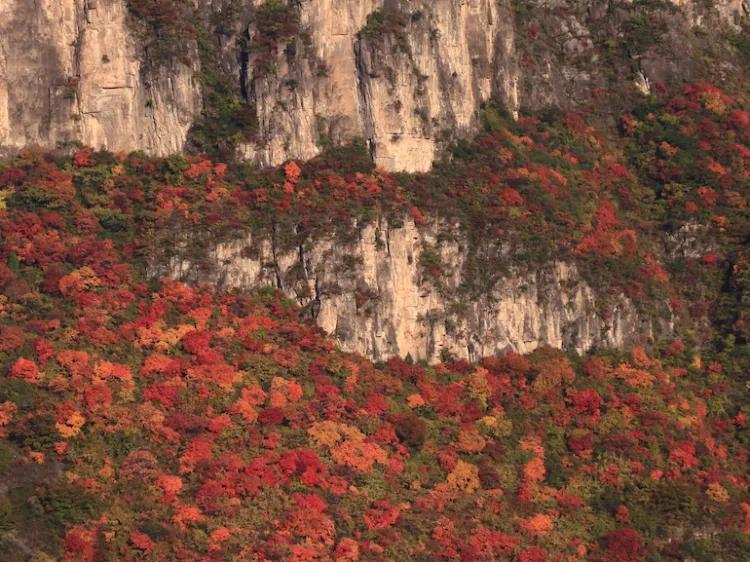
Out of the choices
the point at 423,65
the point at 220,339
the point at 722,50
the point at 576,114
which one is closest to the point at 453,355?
the point at 220,339

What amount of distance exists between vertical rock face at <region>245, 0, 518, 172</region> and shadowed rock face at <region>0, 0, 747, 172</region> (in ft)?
0.24

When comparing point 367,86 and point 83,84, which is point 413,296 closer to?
point 367,86

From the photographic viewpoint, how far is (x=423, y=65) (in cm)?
9250

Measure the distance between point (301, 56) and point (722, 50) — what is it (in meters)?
42.5

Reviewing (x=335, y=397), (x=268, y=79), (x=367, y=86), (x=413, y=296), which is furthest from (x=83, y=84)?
(x=335, y=397)

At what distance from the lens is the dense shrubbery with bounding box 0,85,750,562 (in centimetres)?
6594

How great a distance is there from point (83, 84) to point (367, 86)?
1988 centimetres

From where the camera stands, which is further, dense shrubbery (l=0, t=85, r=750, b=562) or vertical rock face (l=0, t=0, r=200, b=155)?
vertical rock face (l=0, t=0, r=200, b=155)

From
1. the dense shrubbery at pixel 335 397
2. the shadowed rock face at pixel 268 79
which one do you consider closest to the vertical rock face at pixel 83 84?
the shadowed rock face at pixel 268 79

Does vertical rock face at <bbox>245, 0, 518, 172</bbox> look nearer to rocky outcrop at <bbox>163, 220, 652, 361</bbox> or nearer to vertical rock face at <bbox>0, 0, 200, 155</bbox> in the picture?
vertical rock face at <bbox>0, 0, 200, 155</bbox>

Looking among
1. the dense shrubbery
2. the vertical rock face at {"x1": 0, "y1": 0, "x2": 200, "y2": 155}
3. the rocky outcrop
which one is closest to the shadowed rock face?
the vertical rock face at {"x1": 0, "y1": 0, "x2": 200, "y2": 155}

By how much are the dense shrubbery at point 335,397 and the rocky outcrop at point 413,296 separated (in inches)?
54.9

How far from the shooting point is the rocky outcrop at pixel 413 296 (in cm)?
8219

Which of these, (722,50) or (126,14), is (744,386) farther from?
(126,14)
